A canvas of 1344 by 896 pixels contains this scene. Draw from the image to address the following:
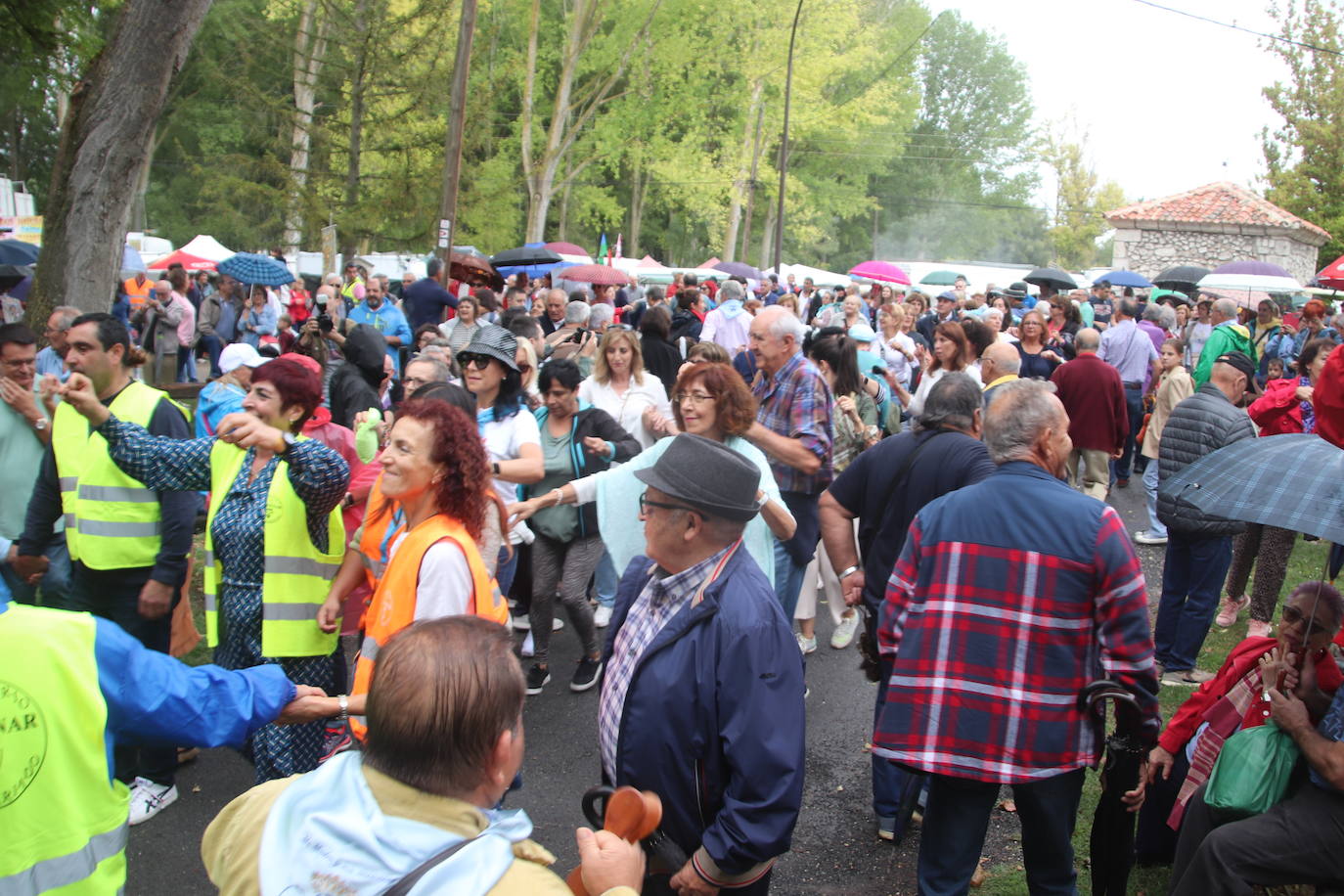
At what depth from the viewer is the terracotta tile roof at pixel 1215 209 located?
3350 centimetres

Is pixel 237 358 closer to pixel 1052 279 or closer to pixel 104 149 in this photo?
pixel 104 149

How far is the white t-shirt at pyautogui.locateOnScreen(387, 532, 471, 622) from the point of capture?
10.2ft

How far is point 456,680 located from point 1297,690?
286cm

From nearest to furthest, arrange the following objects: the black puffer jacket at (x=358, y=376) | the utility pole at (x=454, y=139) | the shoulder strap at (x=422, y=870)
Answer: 1. the shoulder strap at (x=422, y=870)
2. the black puffer jacket at (x=358, y=376)
3. the utility pole at (x=454, y=139)

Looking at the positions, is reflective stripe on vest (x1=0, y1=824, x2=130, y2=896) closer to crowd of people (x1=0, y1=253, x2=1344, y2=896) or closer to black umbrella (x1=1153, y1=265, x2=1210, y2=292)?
crowd of people (x1=0, y1=253, x2=1344, y2=896)

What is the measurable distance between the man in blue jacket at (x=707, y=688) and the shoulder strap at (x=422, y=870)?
3.07 feet

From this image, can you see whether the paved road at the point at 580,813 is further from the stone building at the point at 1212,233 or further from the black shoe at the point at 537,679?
the stone building at the point at 1212,233

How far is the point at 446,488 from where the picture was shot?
3322mm

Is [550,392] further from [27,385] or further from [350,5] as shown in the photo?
[350,5]

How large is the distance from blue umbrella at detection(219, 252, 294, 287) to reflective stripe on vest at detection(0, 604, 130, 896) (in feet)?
53.1

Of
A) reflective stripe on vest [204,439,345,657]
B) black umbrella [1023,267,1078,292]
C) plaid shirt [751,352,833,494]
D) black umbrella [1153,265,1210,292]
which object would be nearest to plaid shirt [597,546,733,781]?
reflective stripe on vest [204,439,345,657]

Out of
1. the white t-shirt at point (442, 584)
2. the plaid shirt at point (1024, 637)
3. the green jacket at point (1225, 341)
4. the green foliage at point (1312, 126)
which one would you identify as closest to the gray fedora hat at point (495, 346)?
the white t-shirt at point (442, 584)

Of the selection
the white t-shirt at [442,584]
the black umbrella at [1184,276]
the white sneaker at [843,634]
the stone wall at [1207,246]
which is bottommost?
the white sneaker at [843,634]

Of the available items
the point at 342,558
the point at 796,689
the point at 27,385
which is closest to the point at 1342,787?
the point at 796,689
